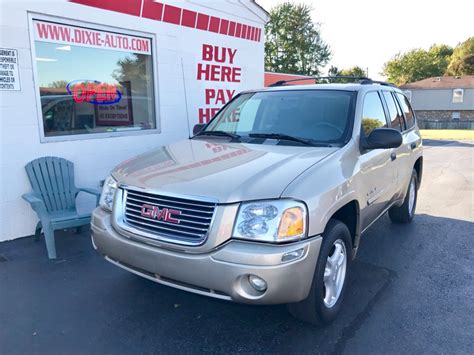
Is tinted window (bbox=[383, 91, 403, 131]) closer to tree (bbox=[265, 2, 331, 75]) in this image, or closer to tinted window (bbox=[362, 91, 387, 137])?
tinted window (bbox=[362, 91, 387, 137])

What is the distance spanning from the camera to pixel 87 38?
5.39 metres

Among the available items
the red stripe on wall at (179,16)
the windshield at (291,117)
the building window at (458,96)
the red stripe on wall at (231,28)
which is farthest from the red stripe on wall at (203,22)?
the building window at (458,96)

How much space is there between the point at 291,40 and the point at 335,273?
3997 centimetres

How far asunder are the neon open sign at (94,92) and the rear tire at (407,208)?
443 cm

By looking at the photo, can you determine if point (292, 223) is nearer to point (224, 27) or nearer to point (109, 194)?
point (109, 194)

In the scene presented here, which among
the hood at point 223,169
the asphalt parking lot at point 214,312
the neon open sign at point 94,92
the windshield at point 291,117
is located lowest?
the asphalt parking lot at point 214,312

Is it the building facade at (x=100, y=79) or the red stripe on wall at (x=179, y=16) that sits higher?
the red stripe on wall at (x=179, y=16)

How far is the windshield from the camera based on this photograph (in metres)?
3.53

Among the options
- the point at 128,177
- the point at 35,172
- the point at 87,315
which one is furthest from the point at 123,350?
the point at 35,172

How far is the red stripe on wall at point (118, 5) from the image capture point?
5.26m

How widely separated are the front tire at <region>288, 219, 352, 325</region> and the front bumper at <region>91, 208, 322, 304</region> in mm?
145

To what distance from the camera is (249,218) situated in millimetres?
2455

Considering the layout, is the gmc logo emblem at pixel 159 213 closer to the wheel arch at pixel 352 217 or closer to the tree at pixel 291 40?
the wheel arch at pixel 352 217

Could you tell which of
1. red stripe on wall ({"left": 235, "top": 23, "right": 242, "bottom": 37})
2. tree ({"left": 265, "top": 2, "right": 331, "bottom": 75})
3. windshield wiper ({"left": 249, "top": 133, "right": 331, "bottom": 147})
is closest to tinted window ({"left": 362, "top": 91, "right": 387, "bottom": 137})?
windshield wiper ({"left": 249, "top": 133, "right": 331, "bottom": 147})
